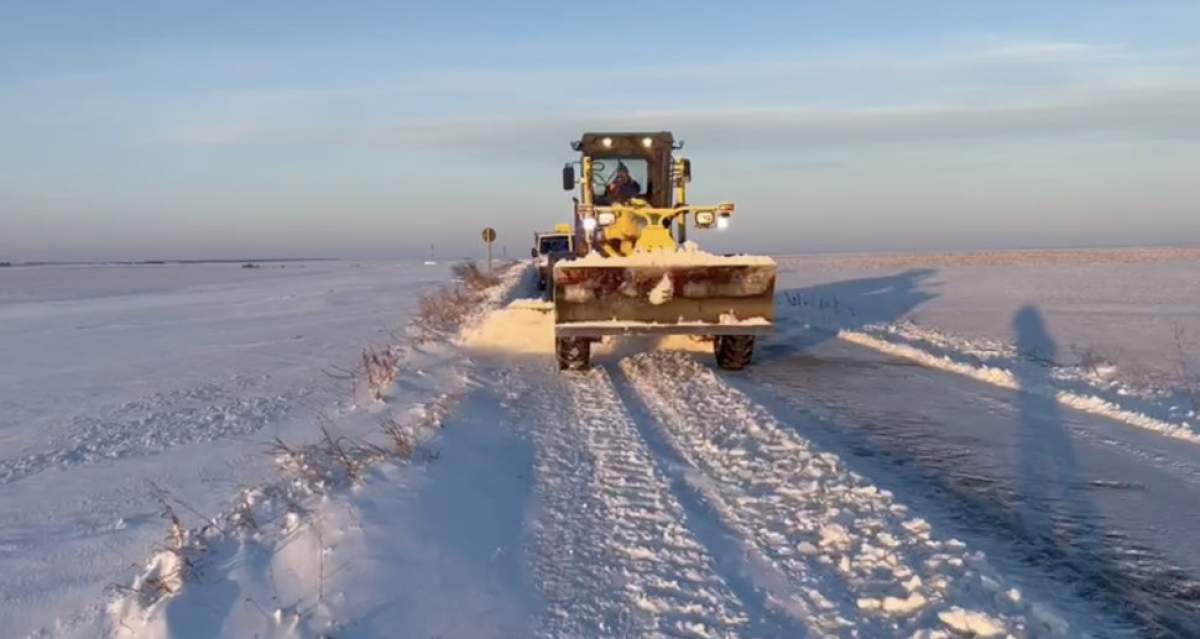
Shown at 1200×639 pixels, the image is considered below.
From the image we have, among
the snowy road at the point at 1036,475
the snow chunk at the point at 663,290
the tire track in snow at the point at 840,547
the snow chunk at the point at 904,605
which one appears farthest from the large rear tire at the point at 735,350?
the snow chunk at the point at 904,605

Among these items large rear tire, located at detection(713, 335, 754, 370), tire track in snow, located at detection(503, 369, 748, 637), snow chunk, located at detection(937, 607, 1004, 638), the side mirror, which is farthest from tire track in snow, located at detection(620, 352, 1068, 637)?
the side mirror

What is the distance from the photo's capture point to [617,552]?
481cm

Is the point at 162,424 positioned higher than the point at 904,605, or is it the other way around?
the point at 904,605


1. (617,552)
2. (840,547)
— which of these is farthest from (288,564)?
(840,547)

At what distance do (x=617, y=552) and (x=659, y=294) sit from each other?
677 centimetres

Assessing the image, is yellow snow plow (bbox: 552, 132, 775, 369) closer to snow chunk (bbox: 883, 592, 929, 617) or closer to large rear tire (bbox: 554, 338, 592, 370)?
large rear tire (bbox: 554, 338, 592, 370)

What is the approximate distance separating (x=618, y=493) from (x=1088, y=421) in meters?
5.00

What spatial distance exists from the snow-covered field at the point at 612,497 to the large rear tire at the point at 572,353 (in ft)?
0.97

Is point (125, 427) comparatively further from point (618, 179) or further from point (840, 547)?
point (618, 179)

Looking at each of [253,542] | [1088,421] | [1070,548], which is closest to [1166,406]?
[1088,421]

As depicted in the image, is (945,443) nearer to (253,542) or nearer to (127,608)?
(253,542)

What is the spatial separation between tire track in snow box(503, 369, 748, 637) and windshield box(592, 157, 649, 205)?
299 inches

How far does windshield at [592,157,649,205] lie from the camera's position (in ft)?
48.5

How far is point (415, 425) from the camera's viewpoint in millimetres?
8031
